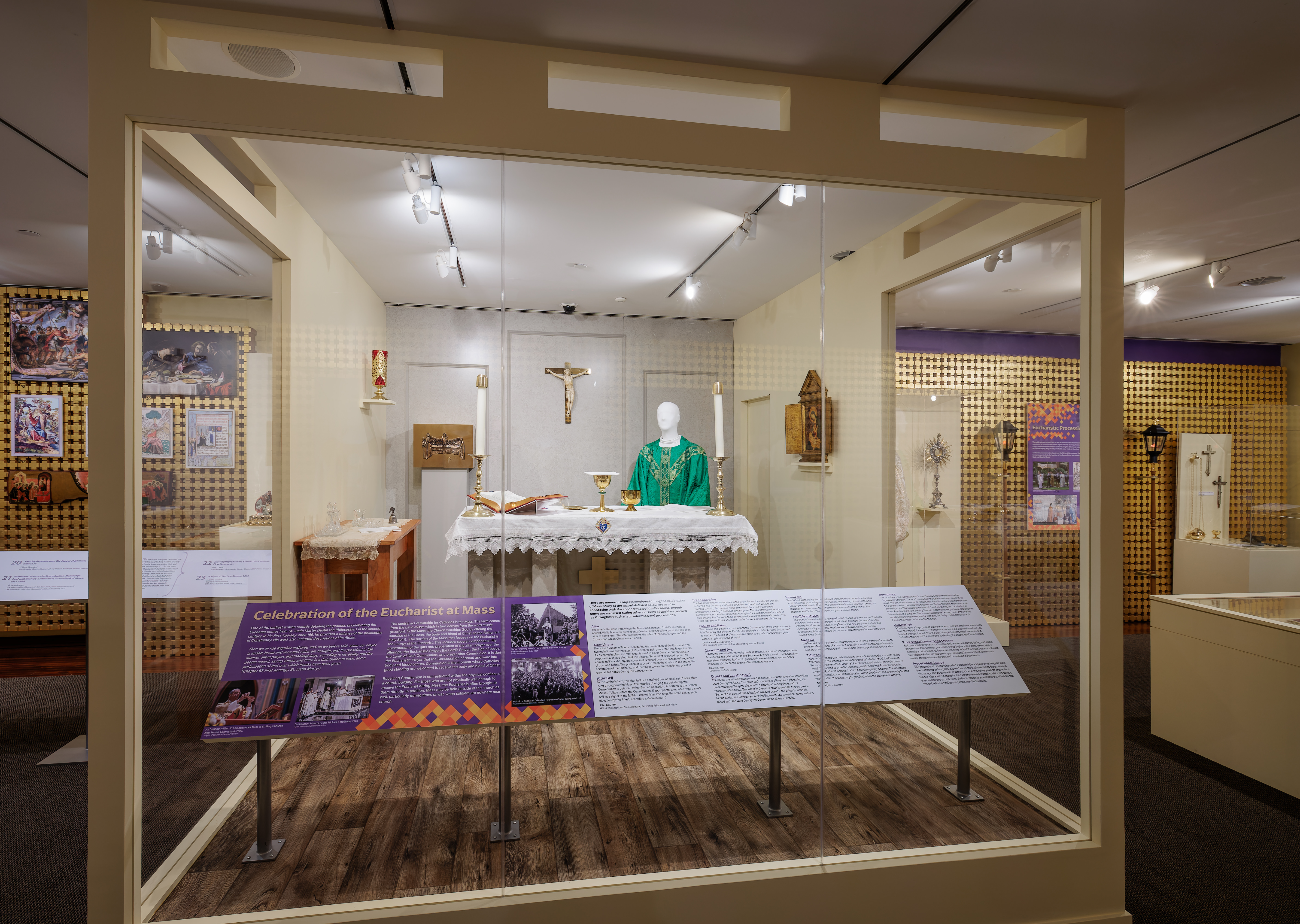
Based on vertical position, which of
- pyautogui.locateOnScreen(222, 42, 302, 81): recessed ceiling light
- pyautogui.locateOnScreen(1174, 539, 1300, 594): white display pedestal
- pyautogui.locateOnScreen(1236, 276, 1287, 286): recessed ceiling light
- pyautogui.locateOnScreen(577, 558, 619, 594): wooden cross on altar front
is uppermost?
pyautogui.locateOnScreen(222, 42, 302, 81): recessed ceiling light

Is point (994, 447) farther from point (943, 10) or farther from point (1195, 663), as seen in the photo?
point (1195, 663)

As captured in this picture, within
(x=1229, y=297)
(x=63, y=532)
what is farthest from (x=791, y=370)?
(x=63, y=532)

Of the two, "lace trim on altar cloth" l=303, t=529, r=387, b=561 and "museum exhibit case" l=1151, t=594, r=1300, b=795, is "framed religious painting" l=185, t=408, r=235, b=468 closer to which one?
"lace trim on altar cloth" l=303, t=529, r=387, b=561

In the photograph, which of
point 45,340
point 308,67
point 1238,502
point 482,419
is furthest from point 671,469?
point 45,340

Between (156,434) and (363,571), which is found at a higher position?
(156,434)

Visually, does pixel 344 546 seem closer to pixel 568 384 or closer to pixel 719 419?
pixel 568 384

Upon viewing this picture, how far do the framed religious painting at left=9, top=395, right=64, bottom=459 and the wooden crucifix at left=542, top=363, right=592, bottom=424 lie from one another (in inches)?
211

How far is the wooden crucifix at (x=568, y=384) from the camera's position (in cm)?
214

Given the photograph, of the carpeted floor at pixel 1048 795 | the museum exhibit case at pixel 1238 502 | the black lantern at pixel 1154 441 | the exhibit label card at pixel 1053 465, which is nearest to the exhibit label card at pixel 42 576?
the carpeted floor at pixel 1048 795

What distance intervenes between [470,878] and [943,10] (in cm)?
295

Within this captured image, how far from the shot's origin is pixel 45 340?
16.8 ft

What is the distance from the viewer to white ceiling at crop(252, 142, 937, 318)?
6.71ft

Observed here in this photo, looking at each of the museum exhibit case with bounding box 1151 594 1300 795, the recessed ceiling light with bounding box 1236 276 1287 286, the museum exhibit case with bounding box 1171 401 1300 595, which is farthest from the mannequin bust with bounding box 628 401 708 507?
the recessed ceiling light with bounding box 1236 276 1287 286

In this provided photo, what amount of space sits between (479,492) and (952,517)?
1.79 m
